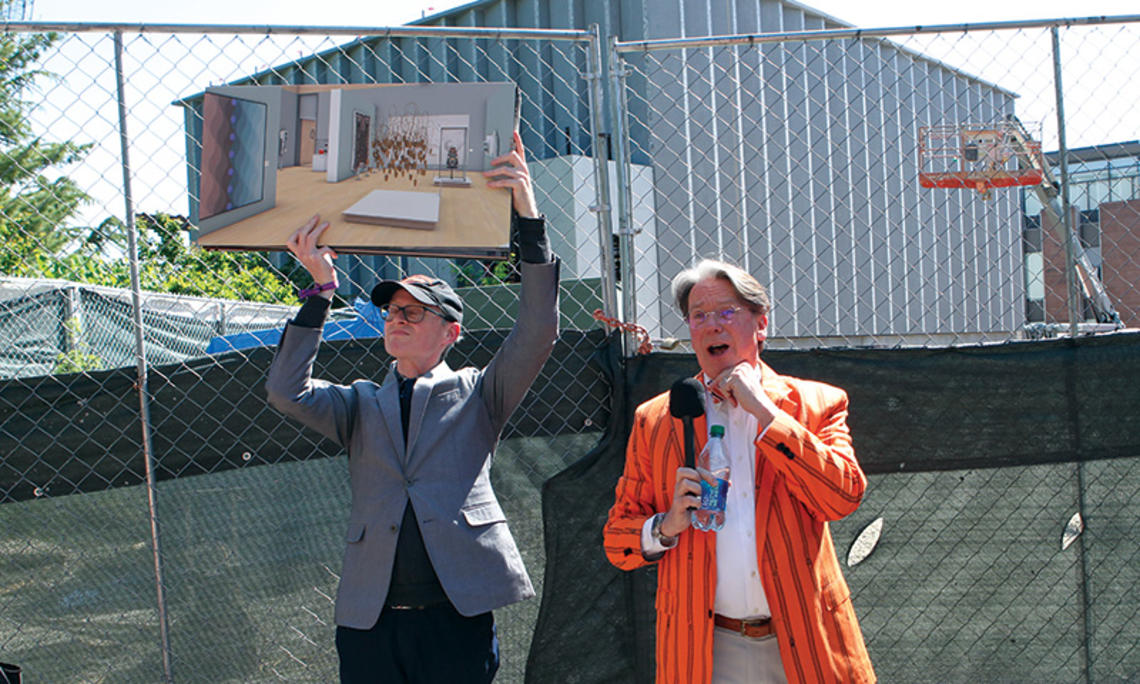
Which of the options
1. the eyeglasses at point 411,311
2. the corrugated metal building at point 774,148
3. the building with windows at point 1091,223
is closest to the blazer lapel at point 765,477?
the eyeglasses at point 411,311

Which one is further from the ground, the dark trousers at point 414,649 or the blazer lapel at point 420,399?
the blazer lapel at point 420,399

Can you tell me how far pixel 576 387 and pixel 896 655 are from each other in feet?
5.75

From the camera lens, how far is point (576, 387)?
12.4ft

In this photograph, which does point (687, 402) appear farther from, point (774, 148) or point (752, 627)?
point (774, 148)

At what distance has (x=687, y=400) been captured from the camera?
2.55 metres

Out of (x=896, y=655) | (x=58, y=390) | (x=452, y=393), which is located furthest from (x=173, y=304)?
(x=896, y=655)

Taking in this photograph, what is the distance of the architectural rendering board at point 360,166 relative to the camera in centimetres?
299

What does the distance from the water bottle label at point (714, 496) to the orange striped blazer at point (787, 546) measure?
Answer: 160 millimetres

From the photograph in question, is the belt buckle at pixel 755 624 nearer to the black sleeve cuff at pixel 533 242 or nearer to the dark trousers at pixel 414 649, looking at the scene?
the dark trousers at pixel 414 649

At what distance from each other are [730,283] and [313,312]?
132cm

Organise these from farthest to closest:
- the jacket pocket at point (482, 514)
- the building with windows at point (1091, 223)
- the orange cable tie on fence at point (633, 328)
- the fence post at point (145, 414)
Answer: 1. the building with windows at point (1091, 223)
2. the orange cable tie on fence at point (633, 328)
3. the fence post at point (145, 414)
4. the jacket pocket at point (482, 514)

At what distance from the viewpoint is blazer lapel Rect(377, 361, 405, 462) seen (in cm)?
292

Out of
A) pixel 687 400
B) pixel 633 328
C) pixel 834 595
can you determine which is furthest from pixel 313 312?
pixel 834 595

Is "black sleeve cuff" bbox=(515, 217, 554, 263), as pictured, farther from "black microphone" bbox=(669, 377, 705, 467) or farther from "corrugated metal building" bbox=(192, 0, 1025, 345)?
"corrugated metal building" bbox=(192, 0, 1025, 345)
